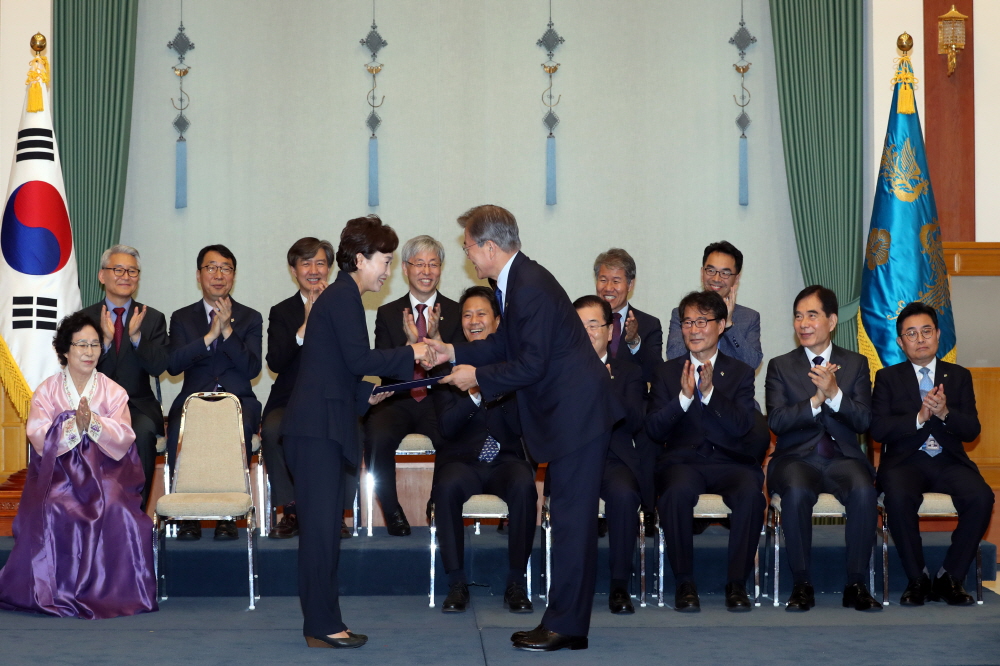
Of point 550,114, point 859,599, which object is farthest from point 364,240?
point 550,114

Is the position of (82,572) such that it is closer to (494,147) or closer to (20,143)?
(20,143)

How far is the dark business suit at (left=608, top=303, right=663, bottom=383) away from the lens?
213 inches

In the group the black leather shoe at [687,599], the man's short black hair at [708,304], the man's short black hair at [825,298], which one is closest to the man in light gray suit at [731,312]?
the man's short black hair at [825,298]

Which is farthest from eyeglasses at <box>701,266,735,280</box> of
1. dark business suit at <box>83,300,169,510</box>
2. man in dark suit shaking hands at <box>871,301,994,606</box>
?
dark business suit at <box>83,300,169,510</box>

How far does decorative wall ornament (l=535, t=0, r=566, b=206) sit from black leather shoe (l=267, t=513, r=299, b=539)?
9.52ft

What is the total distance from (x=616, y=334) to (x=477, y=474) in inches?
46.2

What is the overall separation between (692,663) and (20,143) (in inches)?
187

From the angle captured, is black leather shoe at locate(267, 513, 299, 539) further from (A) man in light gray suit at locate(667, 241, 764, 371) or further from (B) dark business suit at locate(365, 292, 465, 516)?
(A) man in light gray suit at locate(667, 241, 764, 371)

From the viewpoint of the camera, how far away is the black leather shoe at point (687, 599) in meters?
4.57

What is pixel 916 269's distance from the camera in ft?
20.1

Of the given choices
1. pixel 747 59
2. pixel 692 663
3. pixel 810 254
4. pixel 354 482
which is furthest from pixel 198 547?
pixel 747 59

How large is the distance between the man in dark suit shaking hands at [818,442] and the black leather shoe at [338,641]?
1935 millimetres

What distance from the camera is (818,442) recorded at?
4.96 metres

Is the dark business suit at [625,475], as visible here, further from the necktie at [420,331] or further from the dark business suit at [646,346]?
the necktie at [420,331]
